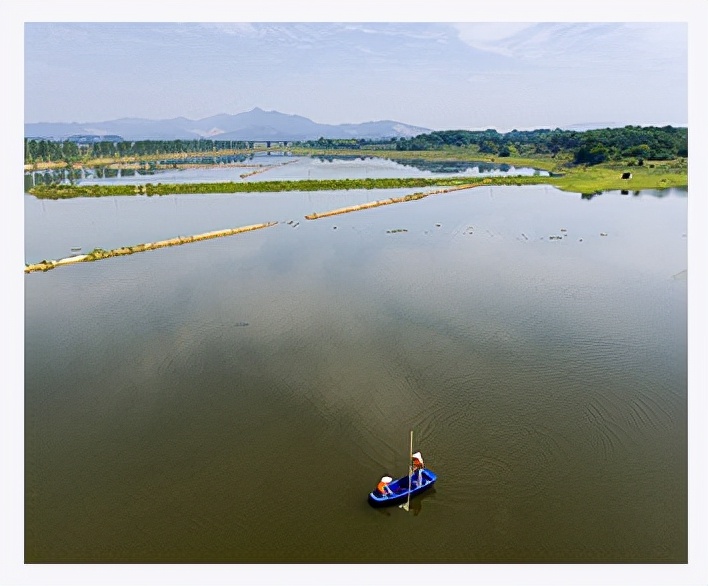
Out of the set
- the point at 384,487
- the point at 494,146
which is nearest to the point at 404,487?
the point at 384,487

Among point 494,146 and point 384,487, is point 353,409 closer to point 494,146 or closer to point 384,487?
point 384,487

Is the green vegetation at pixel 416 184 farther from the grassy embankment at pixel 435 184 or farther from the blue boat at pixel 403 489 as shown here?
the blue boat at pixel 403 489

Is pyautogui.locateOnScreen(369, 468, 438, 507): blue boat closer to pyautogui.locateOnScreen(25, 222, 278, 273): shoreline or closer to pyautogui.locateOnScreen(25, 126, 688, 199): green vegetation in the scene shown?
pyautogui.locateOnScreen(25, 126, 688, 199): green vegetation

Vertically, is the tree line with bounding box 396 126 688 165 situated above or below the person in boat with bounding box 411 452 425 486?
above

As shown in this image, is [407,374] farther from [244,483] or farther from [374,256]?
[374,256]

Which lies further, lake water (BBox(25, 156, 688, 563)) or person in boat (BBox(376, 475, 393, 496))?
person in boat (BBox(376, 475, 393, 496))

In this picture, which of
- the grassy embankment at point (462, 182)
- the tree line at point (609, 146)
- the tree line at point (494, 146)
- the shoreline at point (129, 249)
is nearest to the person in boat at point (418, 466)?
the shoreline at point (129, 249)

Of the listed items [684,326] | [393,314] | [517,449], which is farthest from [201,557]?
[684,326]

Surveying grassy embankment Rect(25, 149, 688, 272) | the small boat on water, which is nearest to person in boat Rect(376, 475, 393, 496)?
the small boat on water
